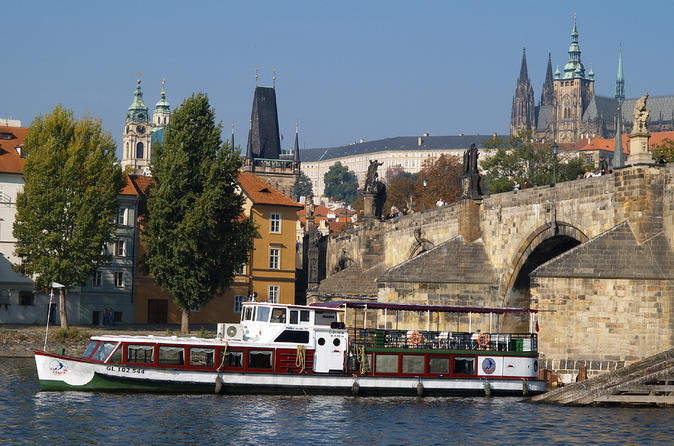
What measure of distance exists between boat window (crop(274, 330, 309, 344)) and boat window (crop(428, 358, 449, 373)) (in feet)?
15.4

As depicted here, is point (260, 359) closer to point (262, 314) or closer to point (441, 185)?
point (262, 314)

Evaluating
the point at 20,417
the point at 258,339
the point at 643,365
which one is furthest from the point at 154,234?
the point at 643,365

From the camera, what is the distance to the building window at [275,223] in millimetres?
79000

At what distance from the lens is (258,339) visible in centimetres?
3991

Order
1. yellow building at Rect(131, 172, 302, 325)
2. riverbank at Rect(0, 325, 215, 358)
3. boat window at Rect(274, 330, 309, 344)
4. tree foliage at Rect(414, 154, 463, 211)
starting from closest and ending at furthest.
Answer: boat window at Rect(274, 330, 309, 344), riverbank at Rect(0, 325, 215, 358), yellow building at Rect(131, 172, 302, 325), tree foliage at Rect(414, 154, 463, 211)

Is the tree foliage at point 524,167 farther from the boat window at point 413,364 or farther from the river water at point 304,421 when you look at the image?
the river water at point 304,421

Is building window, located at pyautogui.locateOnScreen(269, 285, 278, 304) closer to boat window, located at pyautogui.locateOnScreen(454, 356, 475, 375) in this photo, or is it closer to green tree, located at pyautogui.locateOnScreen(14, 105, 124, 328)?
green tree, located at pyautogui.locateOnScreen(14, 105, 124, 328)

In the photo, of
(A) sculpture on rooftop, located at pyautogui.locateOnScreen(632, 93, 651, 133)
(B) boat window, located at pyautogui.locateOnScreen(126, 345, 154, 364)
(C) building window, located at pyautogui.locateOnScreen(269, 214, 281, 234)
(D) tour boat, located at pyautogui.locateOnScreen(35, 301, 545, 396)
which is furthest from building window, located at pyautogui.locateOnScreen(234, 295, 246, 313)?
(A) sculpture on rooftop, located at pyautogui.locateOnScreen(632, 93, 651, 133)

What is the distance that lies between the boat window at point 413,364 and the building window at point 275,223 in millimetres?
39750

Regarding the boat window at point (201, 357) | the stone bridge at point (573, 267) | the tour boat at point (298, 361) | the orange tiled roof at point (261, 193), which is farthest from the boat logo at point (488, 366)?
the orange tiled roof at point (261, 193)

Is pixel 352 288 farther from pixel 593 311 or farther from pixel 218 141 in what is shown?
pixel 593 311

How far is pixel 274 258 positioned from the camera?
3108 inches

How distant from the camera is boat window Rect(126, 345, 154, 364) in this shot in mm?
38344

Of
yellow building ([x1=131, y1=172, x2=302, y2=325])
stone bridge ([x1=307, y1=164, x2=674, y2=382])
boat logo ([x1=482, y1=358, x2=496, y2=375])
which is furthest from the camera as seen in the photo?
yellow building ([x1=131, y1=172, x2=302, y2=325])
